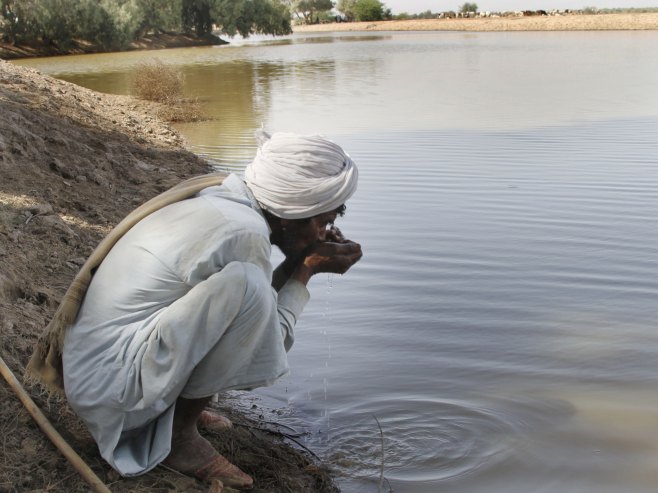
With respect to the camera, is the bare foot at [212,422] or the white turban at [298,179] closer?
the white turban at [298,179]

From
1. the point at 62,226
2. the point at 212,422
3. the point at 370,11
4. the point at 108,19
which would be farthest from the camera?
the point at 370,11

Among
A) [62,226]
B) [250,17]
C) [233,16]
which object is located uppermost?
[62,226]

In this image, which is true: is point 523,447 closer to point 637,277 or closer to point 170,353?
point 170,353

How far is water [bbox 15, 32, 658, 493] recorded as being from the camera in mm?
3363

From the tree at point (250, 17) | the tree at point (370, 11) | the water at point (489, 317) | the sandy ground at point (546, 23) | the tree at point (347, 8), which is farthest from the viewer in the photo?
the tree at point (347, 8)

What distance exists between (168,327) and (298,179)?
2.05 ft

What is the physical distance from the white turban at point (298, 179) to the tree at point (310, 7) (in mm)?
115928

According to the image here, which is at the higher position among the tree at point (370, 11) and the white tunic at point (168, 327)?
the white tunic at point (168, 327)

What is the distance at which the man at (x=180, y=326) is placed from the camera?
230cm

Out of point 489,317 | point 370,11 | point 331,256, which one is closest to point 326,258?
point 331,256

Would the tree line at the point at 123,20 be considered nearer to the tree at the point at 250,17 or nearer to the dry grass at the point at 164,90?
the tree at the point at 250,17

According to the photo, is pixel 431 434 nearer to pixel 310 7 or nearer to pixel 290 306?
pixel 290 306

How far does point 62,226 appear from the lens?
509 centimetres

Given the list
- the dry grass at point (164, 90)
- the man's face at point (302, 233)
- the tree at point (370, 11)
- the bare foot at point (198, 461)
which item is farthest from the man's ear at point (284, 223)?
the tree at point (370, 11)
